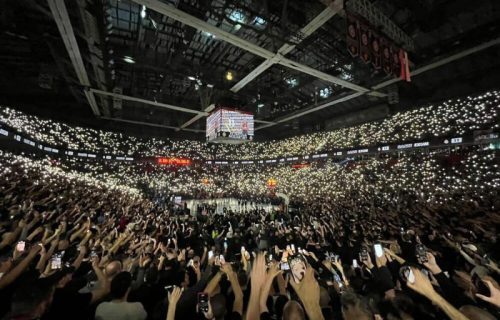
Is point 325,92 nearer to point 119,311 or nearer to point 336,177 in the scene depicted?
point 336,177

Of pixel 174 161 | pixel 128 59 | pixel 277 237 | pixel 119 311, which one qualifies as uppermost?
pixel 128 59

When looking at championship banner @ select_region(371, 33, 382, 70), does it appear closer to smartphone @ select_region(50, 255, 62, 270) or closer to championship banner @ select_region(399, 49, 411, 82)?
championship banner @ select_region(399, 49, 411, 82)

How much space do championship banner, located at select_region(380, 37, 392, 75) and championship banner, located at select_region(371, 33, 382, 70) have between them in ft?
0.55

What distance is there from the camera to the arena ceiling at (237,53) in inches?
A: 274

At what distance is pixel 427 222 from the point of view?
21.6ft

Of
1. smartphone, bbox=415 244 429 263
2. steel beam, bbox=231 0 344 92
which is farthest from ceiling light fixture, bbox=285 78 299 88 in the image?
smartphone, bbox=415 244 429 263

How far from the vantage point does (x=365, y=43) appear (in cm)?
582

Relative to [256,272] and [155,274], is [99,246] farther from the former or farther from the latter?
[256,272]

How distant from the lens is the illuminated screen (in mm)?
10539

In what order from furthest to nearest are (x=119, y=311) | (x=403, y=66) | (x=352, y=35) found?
(x=403, y=66) → (x=352, y=35) → (x=119, y=311)

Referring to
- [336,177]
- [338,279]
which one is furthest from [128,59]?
[336,177]

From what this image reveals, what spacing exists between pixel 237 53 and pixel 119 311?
433 inches

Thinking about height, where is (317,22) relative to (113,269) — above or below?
above

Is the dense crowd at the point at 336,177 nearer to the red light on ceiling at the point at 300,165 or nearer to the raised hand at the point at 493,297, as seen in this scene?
the red light on ceiling at the point at 300,165
